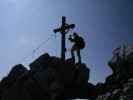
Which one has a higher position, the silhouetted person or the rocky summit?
the silhouetted person

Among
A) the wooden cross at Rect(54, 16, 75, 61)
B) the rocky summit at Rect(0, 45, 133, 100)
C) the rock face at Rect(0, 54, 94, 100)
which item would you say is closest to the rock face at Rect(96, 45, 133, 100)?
the rocky summit at Rect(0, 45, 133, 100)

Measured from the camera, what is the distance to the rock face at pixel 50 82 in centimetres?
2795

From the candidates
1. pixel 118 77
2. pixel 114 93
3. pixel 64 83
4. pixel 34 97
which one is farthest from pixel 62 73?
pixel 114 93

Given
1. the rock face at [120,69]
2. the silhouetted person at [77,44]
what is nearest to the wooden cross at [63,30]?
the silhouetted person at [77,44]

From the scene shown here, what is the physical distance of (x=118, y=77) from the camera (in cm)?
2534

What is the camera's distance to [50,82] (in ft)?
92.7

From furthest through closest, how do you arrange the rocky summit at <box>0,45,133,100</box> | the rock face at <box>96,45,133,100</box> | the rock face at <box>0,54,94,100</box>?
the rock face at <box>0,54,94,100</box>
the rocky summit at <box>0,45,133,100</box>
the rock face at <box>96,45,133,100</box>

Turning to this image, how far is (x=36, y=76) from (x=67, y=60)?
292 centimetres

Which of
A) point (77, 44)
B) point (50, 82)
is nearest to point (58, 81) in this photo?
point (50, 82)

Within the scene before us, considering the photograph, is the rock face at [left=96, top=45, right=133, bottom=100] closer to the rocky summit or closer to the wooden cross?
the rocky summit

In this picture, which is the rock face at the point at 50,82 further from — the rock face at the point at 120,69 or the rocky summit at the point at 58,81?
the rock face at the point at 120,69

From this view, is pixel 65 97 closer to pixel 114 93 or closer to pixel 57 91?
pixel 57 91

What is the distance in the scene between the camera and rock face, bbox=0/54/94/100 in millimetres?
27953

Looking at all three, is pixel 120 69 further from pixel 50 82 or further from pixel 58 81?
pixel 50 82
